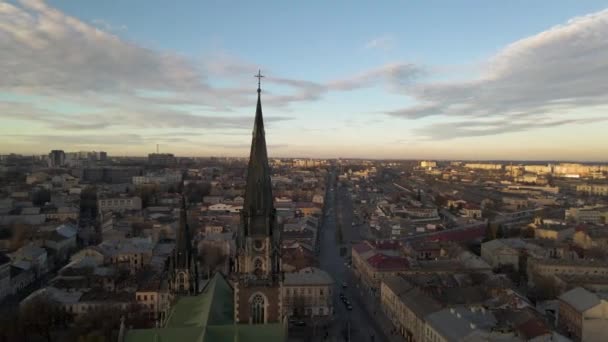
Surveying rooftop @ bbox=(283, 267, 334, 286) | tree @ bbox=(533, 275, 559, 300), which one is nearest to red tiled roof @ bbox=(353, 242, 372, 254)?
rooftop @ bbox=(283, 267, 334, 286)

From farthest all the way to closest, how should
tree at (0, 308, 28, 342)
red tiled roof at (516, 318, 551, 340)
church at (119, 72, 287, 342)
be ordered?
1. tree at (0, 308, 28, 342)
2. red tiled roof at (516, 318, 551, 340)
3. church at (119, 72, 287, 342)

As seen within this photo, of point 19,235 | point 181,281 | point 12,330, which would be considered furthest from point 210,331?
point 19,235

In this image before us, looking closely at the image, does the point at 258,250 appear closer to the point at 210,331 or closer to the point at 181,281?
the point at 210,331

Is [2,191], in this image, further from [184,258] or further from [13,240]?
[184,258]

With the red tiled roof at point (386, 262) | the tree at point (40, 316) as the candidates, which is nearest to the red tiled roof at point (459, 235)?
the red tiled roof at point (386, 262)

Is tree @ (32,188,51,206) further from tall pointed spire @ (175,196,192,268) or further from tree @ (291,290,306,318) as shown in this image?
tall pointed spire @ (175,196,192,268)

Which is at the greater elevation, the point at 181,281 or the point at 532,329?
the point at 181,281

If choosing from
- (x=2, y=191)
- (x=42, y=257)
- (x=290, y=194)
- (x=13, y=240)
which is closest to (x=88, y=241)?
(x=13, y=240)
